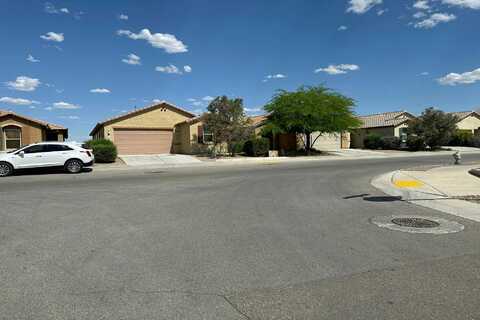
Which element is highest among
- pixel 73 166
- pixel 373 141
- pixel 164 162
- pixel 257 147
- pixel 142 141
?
pixel 142 141

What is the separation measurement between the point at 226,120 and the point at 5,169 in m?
14.8

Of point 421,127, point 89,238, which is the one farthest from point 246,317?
point 421,127

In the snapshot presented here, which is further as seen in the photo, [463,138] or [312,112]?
[463,138]

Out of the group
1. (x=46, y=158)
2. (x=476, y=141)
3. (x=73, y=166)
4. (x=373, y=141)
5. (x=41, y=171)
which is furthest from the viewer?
(x=476, y=141)

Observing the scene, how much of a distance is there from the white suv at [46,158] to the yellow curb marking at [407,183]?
14.5m

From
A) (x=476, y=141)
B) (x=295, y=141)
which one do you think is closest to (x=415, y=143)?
(x=476, y=141)

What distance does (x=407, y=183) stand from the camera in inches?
506

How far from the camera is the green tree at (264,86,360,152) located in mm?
30875

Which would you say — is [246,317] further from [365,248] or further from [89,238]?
[89,238]

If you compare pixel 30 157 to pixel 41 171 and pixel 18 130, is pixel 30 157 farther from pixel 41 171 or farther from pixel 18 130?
pixel 18 130

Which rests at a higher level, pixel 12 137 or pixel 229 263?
pixel 12 137

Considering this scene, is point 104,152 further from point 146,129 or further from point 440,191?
point 440,191

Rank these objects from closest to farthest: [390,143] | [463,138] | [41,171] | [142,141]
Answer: [41,171] < [142,141] < [390,143] < [463,138]

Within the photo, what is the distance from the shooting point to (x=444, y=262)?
493cm
